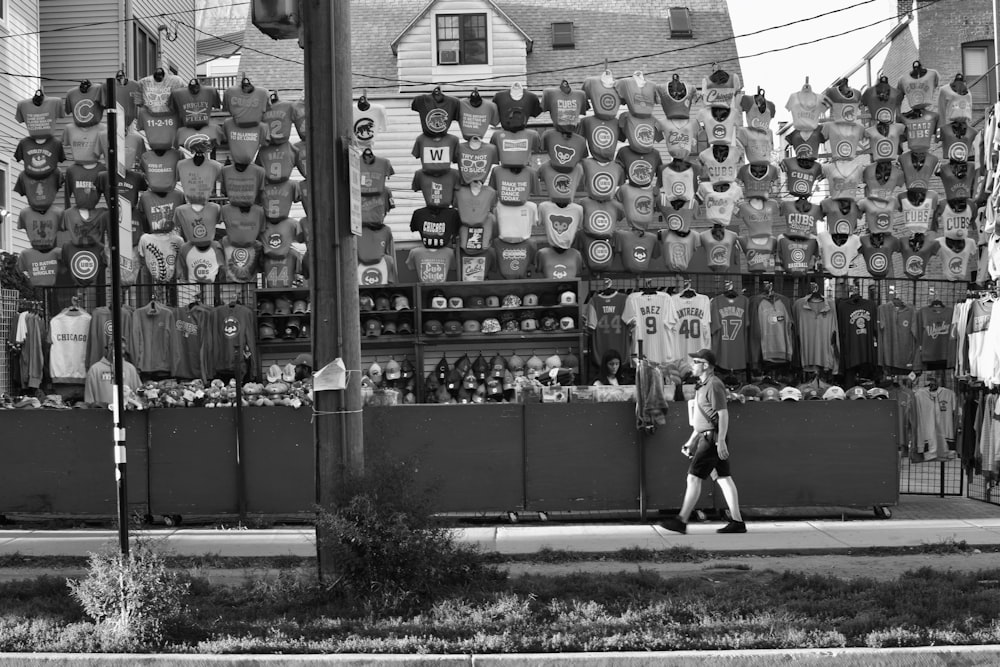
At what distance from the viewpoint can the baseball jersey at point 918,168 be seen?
16969 millimetres

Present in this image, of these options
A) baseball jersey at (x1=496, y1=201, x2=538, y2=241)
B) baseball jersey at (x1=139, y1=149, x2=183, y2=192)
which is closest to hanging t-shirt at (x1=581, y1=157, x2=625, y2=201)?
baseball jersey at (x1=496, y1=201, x2=538, y2=241)

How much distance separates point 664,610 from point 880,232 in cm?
1119

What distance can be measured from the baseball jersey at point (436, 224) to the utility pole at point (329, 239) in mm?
8079

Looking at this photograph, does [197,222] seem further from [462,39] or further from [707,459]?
[462,39]

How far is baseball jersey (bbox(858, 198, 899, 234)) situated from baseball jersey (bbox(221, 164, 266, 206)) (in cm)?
930

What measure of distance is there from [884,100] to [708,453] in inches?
323

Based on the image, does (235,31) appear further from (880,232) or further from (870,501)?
(870,501)

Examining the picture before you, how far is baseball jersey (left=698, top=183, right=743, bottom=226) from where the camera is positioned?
16609mm

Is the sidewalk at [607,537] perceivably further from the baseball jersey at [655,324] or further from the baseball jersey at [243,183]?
the baseball jersey at [243,183]

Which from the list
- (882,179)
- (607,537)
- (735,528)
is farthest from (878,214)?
(607,537)

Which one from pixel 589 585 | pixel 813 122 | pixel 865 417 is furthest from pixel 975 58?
pixel 589 585

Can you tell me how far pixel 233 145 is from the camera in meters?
15.6

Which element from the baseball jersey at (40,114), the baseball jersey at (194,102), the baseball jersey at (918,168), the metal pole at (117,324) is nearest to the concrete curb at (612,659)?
the metal pole at (117,324)

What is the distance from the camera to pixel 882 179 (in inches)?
666
